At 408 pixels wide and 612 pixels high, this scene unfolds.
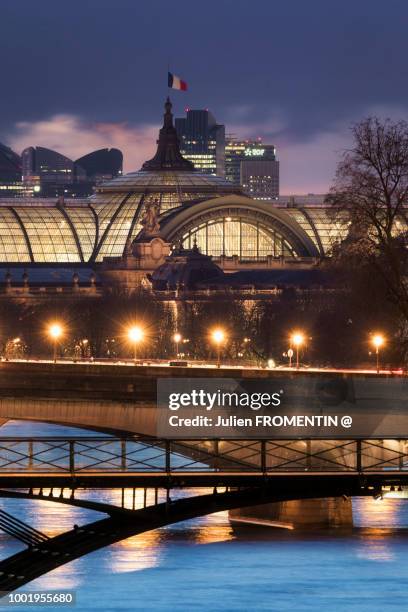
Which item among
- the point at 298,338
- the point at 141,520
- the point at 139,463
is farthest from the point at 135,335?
the point at 141,520

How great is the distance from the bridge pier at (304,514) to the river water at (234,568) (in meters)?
0.62

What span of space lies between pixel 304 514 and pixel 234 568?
37.3ft

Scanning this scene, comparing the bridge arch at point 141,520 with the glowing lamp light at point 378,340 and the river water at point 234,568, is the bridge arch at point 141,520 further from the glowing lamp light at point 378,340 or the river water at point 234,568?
the glowing lamp light at point 378,340

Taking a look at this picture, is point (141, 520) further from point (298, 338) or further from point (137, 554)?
point (298, 338)

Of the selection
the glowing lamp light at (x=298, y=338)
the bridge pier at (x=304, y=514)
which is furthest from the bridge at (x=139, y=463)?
the glowing lamp light at (x=298, y=338)

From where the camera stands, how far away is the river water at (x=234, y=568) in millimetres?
74688

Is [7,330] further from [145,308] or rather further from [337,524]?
[337,524]

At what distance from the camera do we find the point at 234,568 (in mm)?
81312

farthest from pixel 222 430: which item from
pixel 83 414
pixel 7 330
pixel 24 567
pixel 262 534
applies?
pixel 7 330

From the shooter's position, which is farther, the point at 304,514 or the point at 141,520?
the point at 304,514

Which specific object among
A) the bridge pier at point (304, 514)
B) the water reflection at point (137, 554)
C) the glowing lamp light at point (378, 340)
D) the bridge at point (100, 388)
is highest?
the glowing lamp light at point (378, 340)

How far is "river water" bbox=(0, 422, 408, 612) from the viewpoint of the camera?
74.7 metres

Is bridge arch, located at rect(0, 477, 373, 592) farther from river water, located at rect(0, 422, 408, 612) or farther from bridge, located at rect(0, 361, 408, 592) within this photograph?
river water, located at rect(0, 422, 408, 612)

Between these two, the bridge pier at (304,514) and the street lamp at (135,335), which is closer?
the bridge pier at (304,514)
